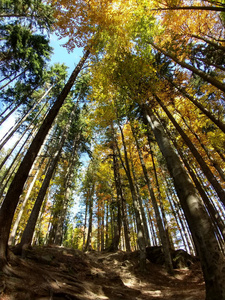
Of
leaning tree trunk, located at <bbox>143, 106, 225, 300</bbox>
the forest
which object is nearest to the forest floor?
the forest

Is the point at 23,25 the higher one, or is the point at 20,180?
the point at 23,25

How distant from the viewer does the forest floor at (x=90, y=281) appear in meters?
2.90

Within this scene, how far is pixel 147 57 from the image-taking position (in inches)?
235

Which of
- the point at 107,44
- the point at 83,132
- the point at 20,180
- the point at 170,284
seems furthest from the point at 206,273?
the point at 83,132

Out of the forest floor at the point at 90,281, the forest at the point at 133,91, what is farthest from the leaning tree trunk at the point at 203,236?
the forest floor at the point at 90,281

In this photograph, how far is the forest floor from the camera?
2902mm

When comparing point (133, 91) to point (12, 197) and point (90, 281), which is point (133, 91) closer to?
point (12, 197)

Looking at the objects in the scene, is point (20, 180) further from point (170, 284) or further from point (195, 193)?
point (170, 284)

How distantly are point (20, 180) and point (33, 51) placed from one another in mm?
13389

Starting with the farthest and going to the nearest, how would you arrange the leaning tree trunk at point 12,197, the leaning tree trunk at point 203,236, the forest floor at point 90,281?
the leaning tree trunk at point 12,197
the forest floor at point 90,281
the leaning tree trunk at point 203,236

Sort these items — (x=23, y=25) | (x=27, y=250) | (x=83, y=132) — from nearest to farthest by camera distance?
(x=27, y=250)
(x=23, y=25)
(x=83, y=132)

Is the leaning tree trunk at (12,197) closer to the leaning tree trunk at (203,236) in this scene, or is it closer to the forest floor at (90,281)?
the forest floor at (90,281)

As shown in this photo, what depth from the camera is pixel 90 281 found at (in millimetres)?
4957

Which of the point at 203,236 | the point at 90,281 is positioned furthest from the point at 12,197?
the point at 203,236
